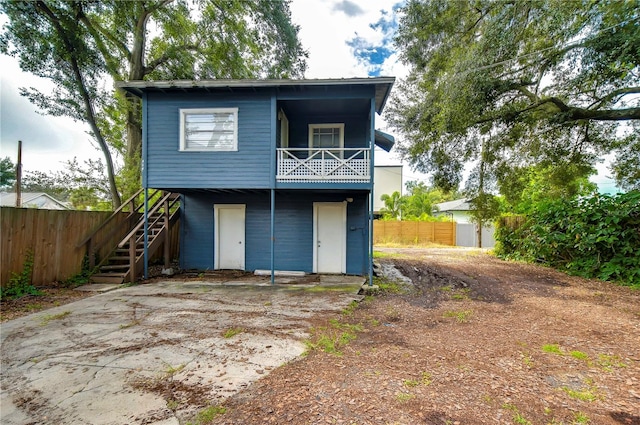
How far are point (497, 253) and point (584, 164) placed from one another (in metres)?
5.65

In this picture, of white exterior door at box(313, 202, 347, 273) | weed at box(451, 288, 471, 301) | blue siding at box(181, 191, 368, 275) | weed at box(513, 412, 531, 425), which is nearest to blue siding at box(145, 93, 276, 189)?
blue siding at box(181, 191, 368, 275)

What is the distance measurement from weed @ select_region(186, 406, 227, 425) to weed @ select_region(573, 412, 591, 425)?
2990mm

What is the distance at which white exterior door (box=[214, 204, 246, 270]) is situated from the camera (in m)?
9.78

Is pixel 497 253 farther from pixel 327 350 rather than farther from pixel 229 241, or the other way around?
pixel 327 350

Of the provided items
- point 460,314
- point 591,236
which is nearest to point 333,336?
point 460,314

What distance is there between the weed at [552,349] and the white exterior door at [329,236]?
5779 millimetres

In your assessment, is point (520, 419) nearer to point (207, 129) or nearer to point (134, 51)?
point (207, 129)

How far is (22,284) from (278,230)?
6.16 metres

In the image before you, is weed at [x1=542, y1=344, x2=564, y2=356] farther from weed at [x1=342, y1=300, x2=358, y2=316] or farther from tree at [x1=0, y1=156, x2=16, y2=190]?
tree at [x1=0, y1=156, x2=16, y2=190]

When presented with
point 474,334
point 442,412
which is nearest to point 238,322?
point 442,412

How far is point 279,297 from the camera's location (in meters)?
6.60

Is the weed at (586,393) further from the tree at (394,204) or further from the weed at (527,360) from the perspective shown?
the tree at (394,204)

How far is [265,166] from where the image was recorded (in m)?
8.05

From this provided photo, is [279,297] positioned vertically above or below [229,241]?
below
